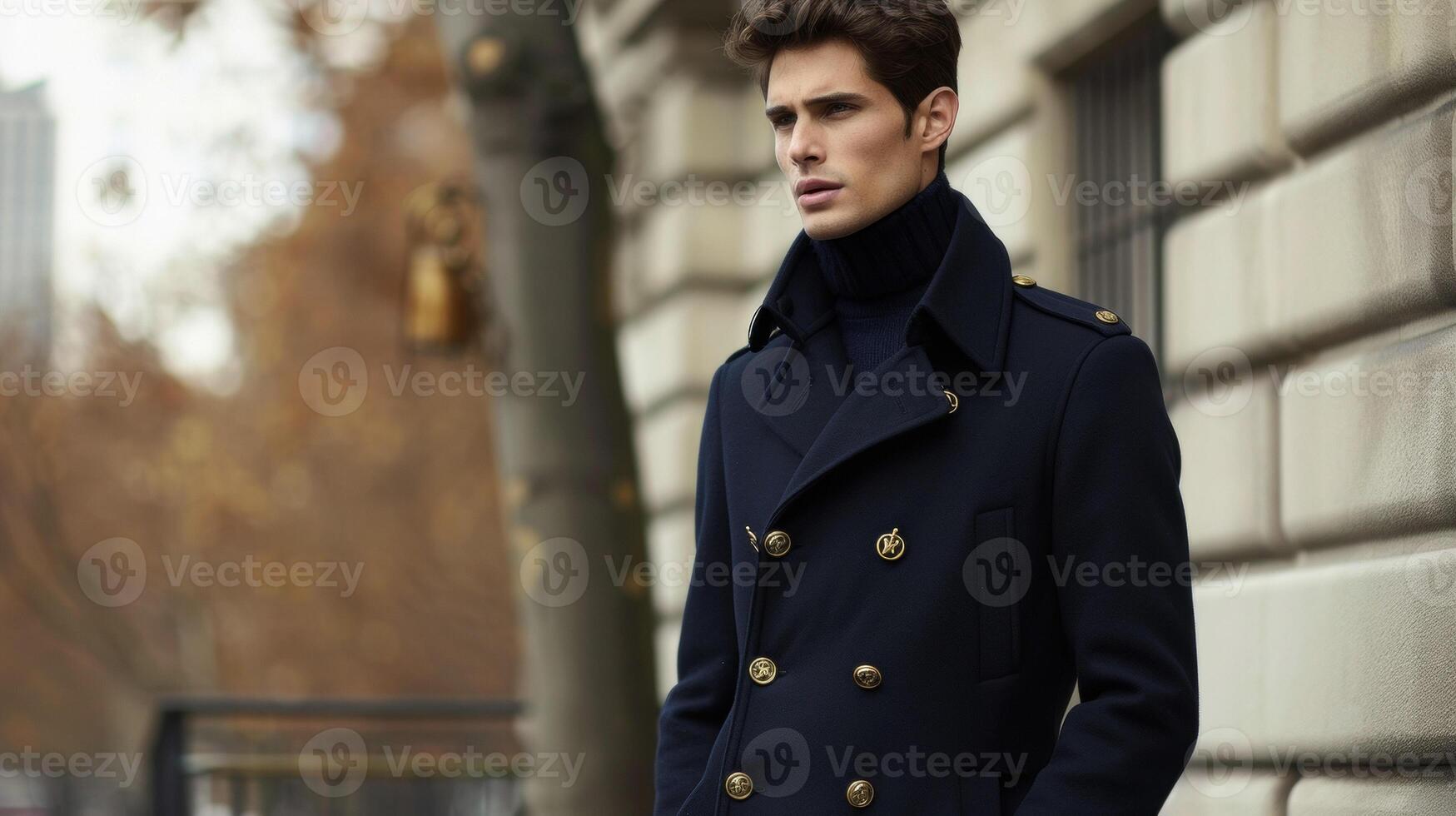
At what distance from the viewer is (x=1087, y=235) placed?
6.22 meters

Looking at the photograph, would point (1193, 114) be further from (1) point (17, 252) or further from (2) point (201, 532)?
(1) point (17, 252)

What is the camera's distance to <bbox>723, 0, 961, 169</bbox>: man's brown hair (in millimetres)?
2789

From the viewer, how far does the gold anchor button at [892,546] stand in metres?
2.75

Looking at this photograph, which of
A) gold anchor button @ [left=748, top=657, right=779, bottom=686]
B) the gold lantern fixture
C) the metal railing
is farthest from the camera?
the metal railing

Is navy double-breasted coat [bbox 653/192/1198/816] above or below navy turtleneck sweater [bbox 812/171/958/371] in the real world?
below

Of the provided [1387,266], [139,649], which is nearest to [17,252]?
[139,649]

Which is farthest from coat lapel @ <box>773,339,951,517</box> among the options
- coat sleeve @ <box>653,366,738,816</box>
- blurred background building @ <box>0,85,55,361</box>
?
blurred background building @ <box>0,85,55,361</box>

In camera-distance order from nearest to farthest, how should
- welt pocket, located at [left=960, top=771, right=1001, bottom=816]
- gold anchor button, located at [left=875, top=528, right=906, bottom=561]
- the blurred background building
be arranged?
welt pocket, located at [left=960, top=771, right=1001, bottom=816] → gold anchor button, located at [left=875, top=528, right=906, bottom=561] → the blurred background building

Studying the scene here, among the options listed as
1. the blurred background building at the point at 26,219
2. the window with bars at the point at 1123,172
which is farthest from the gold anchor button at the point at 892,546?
the blurred background building at the point at 26,219

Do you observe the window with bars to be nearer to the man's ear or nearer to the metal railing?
→ the man's ear

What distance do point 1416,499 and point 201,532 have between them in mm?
18376

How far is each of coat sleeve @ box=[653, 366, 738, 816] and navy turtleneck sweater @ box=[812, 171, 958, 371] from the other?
0.37 metres

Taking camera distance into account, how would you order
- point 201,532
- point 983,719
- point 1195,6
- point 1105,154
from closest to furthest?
point 983,719 → point 1195,6 → point 1105,154 → point 201,532

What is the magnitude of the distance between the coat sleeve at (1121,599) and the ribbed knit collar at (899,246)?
1.19 feet
